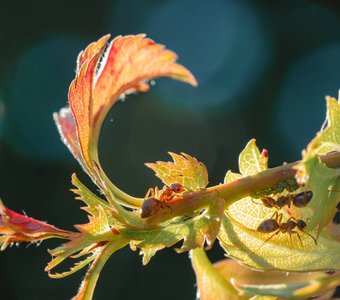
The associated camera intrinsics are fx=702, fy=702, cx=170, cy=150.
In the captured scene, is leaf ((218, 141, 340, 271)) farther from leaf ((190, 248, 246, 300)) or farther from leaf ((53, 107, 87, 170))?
leaf ((53, 107, 87, 170))

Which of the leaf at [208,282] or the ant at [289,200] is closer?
the ant at [289,200]

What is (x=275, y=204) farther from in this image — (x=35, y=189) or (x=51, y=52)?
(x=51, y=52)

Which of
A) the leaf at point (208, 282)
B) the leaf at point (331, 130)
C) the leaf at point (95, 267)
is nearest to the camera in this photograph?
the leaf at point (331, 130)

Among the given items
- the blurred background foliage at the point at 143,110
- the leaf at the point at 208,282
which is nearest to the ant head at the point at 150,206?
the leaf at the point at 208,282

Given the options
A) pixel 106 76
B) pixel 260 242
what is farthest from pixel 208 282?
pixel 106 76

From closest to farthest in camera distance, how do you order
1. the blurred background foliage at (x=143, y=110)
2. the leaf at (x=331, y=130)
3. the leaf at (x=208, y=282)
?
the leaf at (x=331, y=130)
the leaf at (x=208, y=282)
the blurred background foliage at (x=143, y=110)

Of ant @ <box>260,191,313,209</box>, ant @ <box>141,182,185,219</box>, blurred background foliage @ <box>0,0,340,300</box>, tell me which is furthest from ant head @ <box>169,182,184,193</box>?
blurred background foliage @ <box>0,0,340,300</box>

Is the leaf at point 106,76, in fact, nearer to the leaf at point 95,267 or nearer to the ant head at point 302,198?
the leaf at point 95,267
